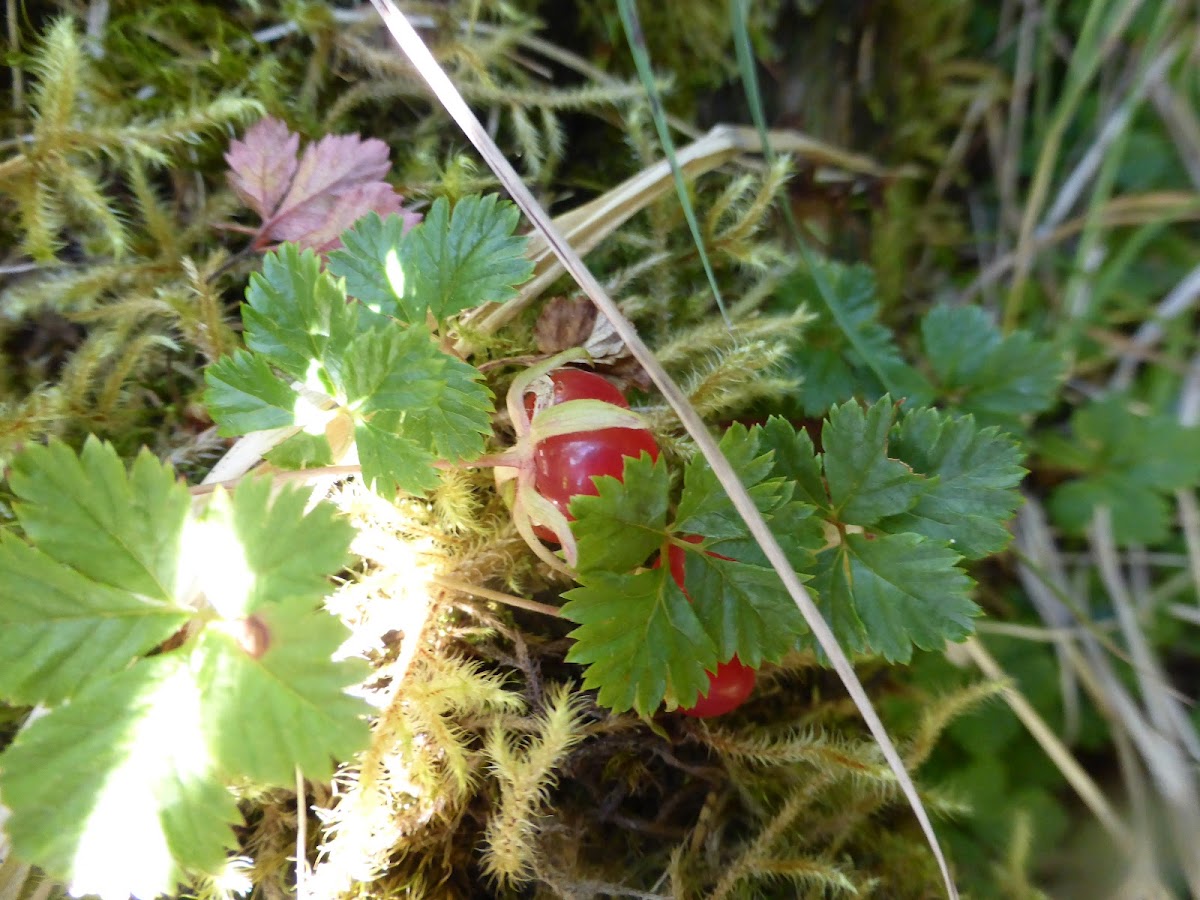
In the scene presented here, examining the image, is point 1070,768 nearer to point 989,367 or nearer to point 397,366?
point 989,367

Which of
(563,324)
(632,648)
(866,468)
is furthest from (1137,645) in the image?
(563,324)

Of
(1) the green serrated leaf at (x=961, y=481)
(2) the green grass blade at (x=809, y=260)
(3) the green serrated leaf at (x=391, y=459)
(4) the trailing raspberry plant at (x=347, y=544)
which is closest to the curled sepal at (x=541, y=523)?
(4) the trailing raspberry plant at (x=347, y=544)

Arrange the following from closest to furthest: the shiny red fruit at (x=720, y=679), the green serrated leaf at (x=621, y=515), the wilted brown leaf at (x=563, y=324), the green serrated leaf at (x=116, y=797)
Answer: the green serrated leaf at (x=116, y=797) → the green serrated leaf at (x=621, y=515) → the shiny red fruit at (x=720, y=679) → the wilted brown leaf at (x=563, y=324)

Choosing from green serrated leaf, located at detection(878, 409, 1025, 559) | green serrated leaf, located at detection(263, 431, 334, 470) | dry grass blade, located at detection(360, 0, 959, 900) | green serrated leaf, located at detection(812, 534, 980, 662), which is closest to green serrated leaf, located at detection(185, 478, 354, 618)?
green serrated leaf, located at detection(263, 431, 334, 470)

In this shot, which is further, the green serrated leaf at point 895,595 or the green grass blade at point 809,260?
the green grass blade at point 809,260

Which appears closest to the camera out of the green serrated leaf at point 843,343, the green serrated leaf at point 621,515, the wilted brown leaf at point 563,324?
the green serrated leaf at point 621,515

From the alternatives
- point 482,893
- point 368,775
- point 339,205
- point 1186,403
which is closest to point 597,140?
point 339,205

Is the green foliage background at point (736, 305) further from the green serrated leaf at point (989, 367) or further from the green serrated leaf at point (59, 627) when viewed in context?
the green serrated leaf at point (59, 627)
